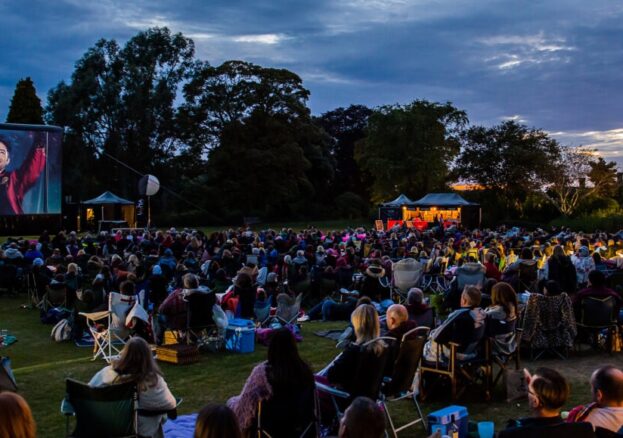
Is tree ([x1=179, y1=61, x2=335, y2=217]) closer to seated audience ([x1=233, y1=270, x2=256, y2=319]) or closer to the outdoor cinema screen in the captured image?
the outdoor cinema screen

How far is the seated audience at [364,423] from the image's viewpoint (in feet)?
8.41

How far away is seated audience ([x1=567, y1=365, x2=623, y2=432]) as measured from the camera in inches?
127

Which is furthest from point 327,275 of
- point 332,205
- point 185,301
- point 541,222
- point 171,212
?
point 332,205

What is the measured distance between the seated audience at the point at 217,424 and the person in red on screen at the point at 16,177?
2138cm

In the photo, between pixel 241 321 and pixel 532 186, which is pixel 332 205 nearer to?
pixel 532 186

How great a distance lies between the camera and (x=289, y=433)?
3.86 m

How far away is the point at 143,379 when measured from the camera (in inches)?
156

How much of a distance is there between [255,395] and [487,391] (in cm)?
292

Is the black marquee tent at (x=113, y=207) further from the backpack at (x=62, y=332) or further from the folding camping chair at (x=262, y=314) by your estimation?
the folding camping chair at (x=262, y=314)

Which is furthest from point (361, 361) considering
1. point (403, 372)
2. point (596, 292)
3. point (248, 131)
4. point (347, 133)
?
point (347, 133)

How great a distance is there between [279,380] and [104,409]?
1.08 m

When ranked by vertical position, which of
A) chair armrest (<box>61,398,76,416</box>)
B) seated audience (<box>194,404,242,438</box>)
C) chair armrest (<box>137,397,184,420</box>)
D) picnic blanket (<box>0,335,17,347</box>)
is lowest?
picnic blanket (<box>0,335,17,347</box>)

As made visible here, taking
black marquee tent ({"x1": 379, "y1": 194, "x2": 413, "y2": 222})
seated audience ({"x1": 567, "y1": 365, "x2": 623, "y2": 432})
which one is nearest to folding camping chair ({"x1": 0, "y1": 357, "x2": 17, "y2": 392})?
seated audience ({"x1": 567, "y1": 365, "x2": 623, "y2": 432})

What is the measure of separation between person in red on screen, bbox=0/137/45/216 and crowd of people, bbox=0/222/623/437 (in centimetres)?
543
